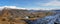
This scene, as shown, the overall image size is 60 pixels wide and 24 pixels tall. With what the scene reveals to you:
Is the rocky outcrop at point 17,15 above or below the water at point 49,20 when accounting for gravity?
above

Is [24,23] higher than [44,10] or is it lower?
lower

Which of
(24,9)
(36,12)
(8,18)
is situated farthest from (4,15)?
(36,12)

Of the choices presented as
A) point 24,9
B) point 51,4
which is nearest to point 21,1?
point 24,9

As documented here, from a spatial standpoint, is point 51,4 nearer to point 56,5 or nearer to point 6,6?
point 56,5

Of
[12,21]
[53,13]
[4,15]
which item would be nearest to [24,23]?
[12,21]

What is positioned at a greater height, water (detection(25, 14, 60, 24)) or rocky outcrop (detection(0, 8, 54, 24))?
rocky outcrop (detection(0, 8, 54, 24))

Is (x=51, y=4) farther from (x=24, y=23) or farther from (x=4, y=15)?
(x=4, y=15)

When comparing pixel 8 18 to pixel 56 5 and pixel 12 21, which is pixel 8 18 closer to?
pixel 12 21

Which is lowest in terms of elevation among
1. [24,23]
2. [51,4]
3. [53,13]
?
[24,23]

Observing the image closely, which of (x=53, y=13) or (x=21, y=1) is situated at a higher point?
(x=21, y=1)
